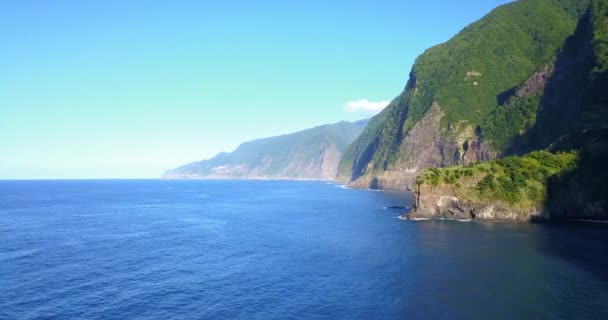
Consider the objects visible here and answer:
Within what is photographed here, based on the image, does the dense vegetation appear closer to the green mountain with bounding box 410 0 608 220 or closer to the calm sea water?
the green mountain with bounding box 410 0 608 220

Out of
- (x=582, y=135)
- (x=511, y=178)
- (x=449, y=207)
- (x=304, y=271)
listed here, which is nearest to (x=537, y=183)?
(x=511, y=178)

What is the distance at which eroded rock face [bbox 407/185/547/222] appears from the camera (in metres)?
134

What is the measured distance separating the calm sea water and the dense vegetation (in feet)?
38.9

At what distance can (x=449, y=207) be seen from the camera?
142 meters

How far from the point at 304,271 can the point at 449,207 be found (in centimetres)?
7795

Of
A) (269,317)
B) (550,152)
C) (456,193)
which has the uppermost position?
(550,152)

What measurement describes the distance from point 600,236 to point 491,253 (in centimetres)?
3494

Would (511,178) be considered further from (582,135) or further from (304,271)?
(304,271)

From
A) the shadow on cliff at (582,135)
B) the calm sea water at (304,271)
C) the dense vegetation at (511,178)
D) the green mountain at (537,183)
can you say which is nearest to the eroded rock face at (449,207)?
the green mountain at (537,183)

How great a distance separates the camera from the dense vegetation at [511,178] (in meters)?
133

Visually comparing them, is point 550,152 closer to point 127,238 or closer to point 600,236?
point 600,236

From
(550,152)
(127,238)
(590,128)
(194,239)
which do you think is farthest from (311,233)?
(590,128)

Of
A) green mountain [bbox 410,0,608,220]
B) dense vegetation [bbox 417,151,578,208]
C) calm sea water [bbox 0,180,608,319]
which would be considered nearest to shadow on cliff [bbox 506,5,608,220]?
green mountain [bbox 410,0,608,220]

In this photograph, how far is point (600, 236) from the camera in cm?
10481
